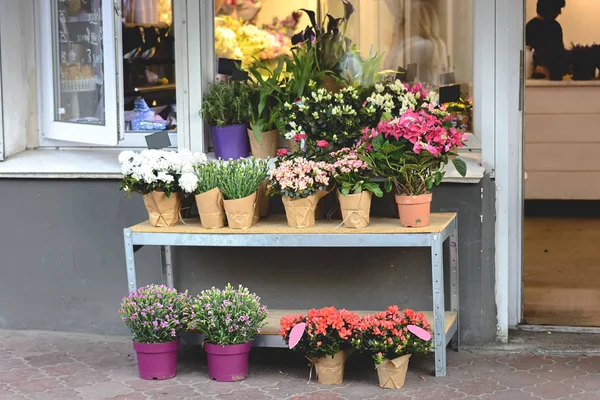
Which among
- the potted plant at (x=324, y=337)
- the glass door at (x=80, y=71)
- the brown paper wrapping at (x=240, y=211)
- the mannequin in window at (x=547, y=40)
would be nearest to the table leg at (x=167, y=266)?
the glass door at (x=80, y=71)

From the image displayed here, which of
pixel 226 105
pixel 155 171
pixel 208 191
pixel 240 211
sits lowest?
pixel 240 211

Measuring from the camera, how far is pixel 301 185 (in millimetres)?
5219

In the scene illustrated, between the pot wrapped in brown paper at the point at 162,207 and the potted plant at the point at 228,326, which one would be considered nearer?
the potted plant at the point at 228,326

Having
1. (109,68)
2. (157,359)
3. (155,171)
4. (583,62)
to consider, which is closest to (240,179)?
(155,171)

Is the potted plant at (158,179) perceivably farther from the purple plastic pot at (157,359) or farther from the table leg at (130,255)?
the purple plastic pot at (157,359)

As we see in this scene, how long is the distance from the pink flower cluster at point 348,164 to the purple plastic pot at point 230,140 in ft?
3.05

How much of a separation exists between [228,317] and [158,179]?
32.6 inches

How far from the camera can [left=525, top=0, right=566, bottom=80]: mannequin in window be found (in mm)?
10398

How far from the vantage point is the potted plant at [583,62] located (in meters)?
→ 10.3

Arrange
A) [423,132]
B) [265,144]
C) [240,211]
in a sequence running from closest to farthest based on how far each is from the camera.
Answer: [423,132], [240,211], [265,144]

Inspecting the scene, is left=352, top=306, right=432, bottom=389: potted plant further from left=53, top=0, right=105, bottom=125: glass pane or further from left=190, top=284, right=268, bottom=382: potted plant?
left=53, top=0, right=105, bottom=125: glass pane

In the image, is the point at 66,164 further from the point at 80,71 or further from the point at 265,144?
the point at 265,144

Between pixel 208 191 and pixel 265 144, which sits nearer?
pixel 208 191

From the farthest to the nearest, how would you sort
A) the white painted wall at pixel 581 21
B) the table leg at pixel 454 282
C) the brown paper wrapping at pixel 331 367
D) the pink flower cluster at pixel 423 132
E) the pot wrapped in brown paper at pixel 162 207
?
the white painted wall at pixel 581 21 < the table leg at pixel 454 282 < the pot wrapped in brown paper at pixel 162 207 < the brown paper wrapping at pixel 331 367 < the pink flower cluster at pixel 423 132
